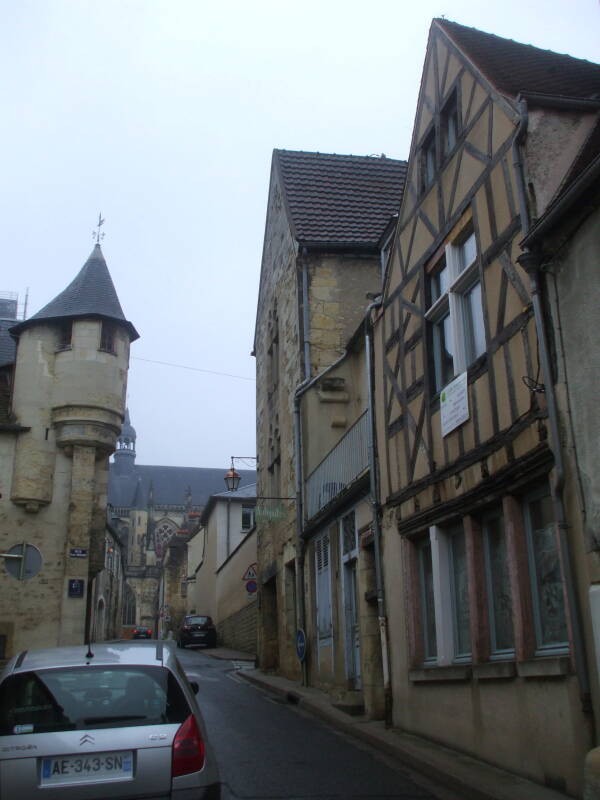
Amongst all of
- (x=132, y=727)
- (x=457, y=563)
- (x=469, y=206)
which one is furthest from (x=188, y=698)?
(x=469, y=206)

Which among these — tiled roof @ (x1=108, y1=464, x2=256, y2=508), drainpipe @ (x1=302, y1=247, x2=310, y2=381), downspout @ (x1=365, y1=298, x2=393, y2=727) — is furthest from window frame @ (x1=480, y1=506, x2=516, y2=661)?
tiled roof @ (x1=108, y1=464, x2=256, y2=508)

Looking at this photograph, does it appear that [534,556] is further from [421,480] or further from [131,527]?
[131,527]

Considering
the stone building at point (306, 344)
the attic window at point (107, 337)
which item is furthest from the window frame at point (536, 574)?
the attic window at point (107, 337)

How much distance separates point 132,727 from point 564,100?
629 cm

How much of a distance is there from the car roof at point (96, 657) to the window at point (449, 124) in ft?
21.2

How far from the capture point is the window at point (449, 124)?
31.9 ft

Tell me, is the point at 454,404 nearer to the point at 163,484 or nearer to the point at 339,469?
the point at 339,469

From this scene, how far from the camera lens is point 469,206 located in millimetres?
8820

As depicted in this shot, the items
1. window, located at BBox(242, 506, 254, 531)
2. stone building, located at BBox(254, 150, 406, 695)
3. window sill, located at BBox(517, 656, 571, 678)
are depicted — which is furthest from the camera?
window, located at BBox(242, 506, 254, 531)

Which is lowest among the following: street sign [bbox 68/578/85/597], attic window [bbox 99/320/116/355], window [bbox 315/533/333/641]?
window [bbox 315/533/333/641]

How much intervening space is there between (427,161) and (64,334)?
54.8 feet

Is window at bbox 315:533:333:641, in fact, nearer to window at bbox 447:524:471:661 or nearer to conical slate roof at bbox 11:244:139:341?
window at bbox 447:524:471:661

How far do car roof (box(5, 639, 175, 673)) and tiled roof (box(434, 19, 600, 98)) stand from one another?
6.07 meters

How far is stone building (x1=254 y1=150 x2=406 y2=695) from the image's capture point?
15.9 m
